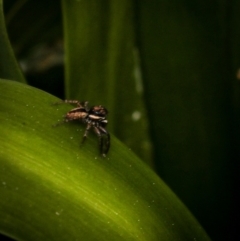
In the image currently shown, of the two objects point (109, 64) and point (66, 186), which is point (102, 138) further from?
point (109, 64)

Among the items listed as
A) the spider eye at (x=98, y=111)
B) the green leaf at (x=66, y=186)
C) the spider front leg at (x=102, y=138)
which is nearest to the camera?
the green leaf at (x=66, y=186)

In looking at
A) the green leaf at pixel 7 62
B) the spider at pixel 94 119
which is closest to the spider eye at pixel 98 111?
the spider at pixel 94 119

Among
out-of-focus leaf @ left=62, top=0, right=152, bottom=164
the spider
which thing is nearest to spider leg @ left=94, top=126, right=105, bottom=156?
the spider

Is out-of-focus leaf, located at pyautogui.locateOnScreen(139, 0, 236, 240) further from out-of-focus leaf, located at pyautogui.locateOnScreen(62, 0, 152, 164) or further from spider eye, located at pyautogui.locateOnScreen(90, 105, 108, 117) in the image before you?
spider eye, located at pyautogui.locateOnScreen(90, 105, 108, 117)

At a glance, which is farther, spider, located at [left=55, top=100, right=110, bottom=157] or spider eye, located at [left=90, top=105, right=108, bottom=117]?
spider eye, located at [left=90, top=105, right=108, bottom=117]

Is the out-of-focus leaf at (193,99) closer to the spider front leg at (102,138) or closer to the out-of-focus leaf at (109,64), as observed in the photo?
the out-of-focus leaf at (109,64)

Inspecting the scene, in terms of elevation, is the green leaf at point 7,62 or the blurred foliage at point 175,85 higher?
the blurred foliage at point 175,85

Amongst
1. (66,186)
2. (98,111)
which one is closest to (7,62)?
(98,111)

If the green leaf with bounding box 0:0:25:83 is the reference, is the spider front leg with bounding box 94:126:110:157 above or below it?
below
